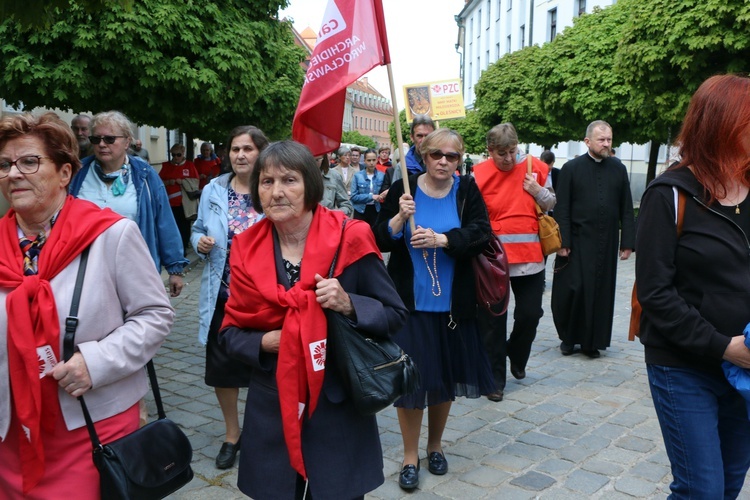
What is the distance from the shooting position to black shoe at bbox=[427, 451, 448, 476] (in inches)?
174

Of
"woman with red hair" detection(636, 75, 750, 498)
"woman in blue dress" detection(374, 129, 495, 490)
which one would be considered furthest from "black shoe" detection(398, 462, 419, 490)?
"woman with red hair" detection(636, 75, 750, 498)

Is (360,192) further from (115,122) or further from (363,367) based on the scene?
(363,367)

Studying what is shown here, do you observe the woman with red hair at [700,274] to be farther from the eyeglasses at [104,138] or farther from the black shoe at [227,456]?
the eyeglasses at [104,138]

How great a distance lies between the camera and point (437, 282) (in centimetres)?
436

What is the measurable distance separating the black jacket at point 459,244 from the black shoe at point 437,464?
0.86m

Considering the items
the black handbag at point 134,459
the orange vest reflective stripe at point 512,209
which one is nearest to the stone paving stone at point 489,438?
the orange vest reflective stripe at point 512,209

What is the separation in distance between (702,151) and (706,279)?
0.47 m

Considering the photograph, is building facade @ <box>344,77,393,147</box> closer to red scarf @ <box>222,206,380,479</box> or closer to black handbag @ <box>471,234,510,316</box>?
black handbag @ <box>471,234,510,316</box>

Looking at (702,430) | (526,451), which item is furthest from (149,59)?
(702,430)

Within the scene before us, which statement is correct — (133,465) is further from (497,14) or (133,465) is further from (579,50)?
(497,14)

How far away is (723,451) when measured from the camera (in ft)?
9.38

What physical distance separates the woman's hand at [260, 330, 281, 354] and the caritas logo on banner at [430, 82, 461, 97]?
10.8 meters

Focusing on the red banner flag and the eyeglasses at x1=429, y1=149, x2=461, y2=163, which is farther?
the eyeglasses at x1=429, y1=149, x2=461, y2=163

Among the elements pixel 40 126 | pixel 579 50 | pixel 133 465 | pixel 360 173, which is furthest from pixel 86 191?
pixel 579 50
